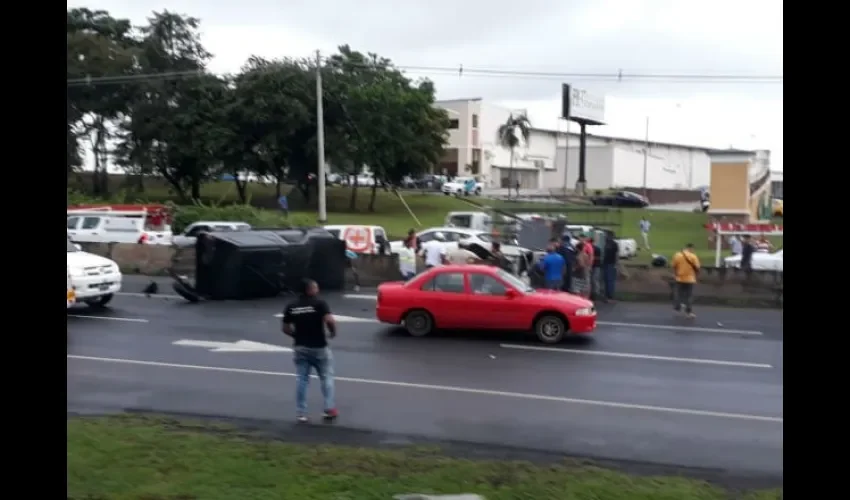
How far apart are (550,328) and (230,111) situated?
42.4m

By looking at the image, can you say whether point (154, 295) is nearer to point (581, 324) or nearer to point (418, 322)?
point (418, 322)

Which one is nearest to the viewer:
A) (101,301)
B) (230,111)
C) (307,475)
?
(307,475)

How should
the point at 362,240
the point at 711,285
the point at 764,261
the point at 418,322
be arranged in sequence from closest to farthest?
1. the point at 418,322
2. the point at 711,285
3. the point at 764,261
4. the point at 362,240

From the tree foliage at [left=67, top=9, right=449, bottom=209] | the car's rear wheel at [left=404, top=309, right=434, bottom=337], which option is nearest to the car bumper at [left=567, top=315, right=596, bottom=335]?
the car's rear wheel at [left=404, top=309, right=434, bottom=337]

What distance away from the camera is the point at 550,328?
1642 cm

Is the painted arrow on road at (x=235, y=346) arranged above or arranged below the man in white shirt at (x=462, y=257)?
below

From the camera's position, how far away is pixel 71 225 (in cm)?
3219

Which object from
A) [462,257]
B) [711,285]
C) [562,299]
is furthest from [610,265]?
[562,299]

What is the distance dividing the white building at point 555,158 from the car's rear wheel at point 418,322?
66.2 m

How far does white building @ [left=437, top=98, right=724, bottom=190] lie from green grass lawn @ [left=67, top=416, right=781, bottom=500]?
74.6 metres

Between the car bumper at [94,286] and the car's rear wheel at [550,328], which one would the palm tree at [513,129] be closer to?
the car bumper at [94,286]

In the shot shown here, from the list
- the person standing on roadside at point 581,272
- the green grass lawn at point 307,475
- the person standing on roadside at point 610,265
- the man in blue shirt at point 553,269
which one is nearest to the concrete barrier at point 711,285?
the person standing on roadside at point 610,265

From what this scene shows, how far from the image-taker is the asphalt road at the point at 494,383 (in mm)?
9891

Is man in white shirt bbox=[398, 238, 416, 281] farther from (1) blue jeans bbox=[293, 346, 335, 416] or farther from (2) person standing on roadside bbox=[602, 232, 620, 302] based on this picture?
(1) blue jeans bbox=[293, 346, 335, 416]
